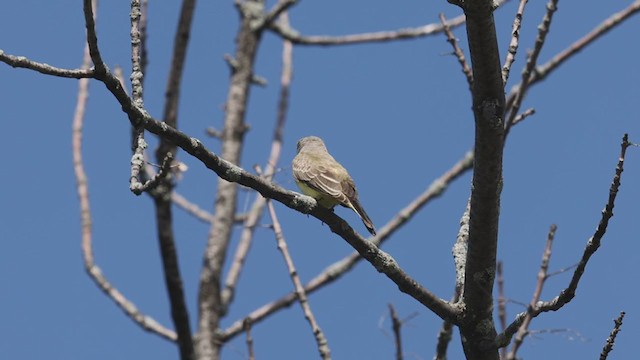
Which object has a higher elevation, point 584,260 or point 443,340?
point 443,340

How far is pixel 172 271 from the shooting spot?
811 cm

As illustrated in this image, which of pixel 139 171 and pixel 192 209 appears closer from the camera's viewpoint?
pixel 139 171

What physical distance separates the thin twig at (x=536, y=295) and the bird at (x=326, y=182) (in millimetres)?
2292

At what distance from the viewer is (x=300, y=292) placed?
551 cm

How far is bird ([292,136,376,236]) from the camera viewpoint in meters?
6.54

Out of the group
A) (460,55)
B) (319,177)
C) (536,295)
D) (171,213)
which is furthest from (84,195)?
(536,295)

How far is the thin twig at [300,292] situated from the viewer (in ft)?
16.5

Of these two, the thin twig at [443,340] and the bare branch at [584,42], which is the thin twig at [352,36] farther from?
the thin twig at [443,340]

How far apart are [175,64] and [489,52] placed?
19.2ft

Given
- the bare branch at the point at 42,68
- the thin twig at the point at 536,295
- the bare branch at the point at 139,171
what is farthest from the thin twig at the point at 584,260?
the bare branch at the point at 42,68

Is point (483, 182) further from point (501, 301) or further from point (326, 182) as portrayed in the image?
point (326, 182)

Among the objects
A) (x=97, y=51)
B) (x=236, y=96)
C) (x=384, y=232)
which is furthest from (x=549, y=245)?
(x=236, y=96)

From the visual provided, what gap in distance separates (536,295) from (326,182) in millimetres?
3375

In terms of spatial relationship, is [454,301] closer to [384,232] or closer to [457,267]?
[457,267]
